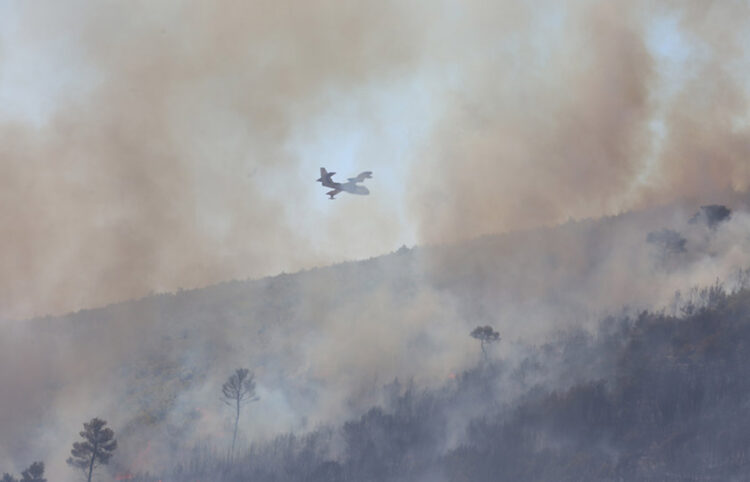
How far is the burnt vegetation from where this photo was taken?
322 ft

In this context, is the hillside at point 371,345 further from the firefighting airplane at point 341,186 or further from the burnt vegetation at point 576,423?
the firefighting airplane at point 341,186

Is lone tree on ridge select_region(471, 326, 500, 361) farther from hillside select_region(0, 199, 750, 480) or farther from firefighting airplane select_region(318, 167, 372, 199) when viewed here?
firefighting airplane select_region(318, 167, 372, 199)

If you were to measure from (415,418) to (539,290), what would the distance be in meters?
39.9

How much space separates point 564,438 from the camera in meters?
106

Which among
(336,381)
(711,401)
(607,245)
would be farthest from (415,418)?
(607,245)

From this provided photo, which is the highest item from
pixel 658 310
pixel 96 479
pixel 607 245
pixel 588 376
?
pixel 607 245

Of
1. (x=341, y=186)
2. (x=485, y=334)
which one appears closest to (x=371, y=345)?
(x=485, y=334)

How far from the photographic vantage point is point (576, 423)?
107812 mm

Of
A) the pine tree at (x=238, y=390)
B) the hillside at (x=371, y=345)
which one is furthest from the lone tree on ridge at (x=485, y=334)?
the pine tree at (x=238, y=390)

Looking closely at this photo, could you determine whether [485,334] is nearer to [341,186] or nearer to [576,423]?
[576,423]

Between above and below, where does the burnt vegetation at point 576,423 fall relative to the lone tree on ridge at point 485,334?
below

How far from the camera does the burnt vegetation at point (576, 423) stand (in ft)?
322

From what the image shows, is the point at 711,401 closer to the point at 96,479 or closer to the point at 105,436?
the point at 105,436

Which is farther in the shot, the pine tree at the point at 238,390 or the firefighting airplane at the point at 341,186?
the pine tree at the point at 238,390
